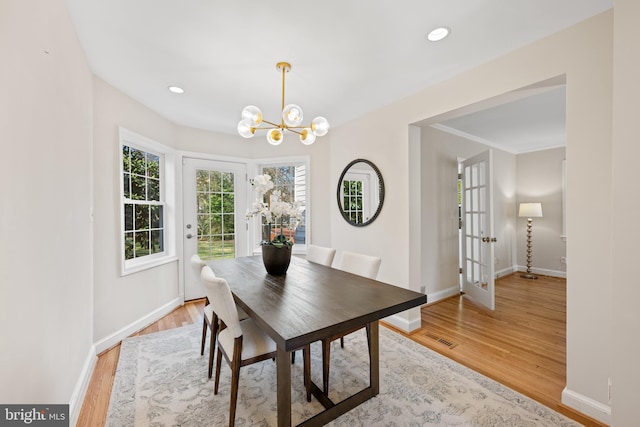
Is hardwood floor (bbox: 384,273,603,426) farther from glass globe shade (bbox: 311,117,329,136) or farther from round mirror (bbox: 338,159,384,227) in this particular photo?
glass globe shade (bbox: 311,117,329,136)

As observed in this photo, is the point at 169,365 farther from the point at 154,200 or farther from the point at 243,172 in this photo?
the point at 243,172

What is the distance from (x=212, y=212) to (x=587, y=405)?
423cm

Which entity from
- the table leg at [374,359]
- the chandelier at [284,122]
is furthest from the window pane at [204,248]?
the table leg at [374,359]

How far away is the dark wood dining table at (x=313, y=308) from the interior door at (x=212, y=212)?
1818mm

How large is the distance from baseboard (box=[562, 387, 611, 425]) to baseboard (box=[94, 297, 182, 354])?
3.70 m

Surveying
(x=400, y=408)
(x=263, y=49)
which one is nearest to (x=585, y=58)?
(x=263, y=49)

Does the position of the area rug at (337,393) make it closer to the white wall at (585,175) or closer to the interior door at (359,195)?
the white wall at (585,175)

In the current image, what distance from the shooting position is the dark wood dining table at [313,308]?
1216mm

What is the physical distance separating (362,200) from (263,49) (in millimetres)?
2061

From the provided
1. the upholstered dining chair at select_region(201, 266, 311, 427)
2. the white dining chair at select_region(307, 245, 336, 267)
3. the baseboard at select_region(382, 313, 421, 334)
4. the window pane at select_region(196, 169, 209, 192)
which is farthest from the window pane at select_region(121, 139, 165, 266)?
the baseboard at select_region(382, 313, 421, 334)

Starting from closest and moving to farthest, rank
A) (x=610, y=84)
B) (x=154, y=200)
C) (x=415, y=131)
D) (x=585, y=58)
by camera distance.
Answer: (x=610, y=84) < (x=585, y=58) < (x=415, y=131) < (x=154, y=200)

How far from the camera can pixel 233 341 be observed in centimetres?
160

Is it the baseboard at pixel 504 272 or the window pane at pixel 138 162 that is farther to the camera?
the baseboard at pixel 504 272

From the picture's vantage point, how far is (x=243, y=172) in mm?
4230
